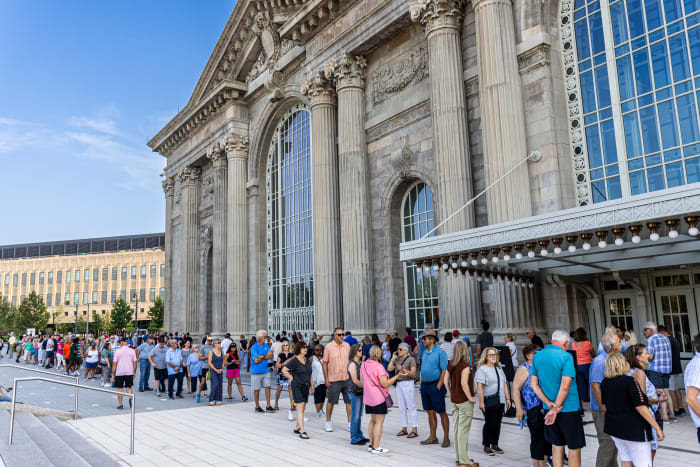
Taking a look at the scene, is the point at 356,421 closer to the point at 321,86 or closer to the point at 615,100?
the point at 615,100

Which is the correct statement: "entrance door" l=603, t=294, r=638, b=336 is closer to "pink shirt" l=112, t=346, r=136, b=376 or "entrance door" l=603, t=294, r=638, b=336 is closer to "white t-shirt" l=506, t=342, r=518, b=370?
"white t-shirt" l=506, t=342, r=518, b=370

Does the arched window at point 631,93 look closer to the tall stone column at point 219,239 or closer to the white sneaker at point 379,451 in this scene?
the white sneaker at point 379,451

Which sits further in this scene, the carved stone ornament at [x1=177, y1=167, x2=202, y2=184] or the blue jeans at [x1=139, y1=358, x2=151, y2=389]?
the carved stone ornament at [x1=177, y1=167, x2=202, y2=184]

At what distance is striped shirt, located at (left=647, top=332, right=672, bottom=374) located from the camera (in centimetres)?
894

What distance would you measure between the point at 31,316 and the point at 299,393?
6721 centimetres

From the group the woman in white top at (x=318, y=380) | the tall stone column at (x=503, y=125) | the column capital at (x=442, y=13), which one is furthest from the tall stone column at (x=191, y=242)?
the tall stone column at (x=503, y=125)

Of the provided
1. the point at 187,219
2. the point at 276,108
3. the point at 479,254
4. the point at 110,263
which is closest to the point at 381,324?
the point at 479,254

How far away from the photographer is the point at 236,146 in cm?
2662

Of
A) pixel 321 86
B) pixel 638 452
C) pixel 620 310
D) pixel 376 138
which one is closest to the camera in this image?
pixel 638 452

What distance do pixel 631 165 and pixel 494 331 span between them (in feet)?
16.0

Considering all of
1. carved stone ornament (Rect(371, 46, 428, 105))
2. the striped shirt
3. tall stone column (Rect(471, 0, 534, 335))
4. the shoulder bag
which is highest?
carved stone ornament (Rect(371, 46, 428, 105))

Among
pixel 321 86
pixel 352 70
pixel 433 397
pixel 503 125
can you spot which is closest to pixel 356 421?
pixel 433 397

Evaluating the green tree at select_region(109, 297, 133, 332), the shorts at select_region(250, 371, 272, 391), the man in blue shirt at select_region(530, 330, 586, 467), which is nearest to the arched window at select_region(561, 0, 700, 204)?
the man in blue shirt at select_region(530, 330, 586, 467)

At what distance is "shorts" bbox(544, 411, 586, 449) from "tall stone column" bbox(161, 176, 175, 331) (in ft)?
102
